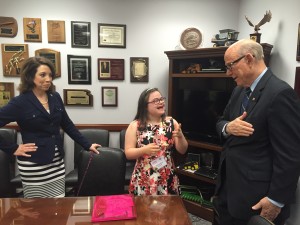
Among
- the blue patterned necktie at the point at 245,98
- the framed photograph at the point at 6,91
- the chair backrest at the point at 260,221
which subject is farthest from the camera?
the framed photograph at the point at 6,91

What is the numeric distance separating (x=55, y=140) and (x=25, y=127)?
0.23m

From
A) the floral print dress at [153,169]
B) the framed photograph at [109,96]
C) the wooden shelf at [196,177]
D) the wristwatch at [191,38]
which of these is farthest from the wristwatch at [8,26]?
the wooden shelf at [196,177]

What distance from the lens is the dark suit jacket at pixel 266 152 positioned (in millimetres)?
1233

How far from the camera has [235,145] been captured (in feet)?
4.76

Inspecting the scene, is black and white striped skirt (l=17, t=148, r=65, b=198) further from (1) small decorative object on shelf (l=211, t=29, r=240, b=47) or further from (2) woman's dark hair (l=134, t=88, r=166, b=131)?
(1) small decorative object on shelf (l=211, t=29, r=240, b=47)

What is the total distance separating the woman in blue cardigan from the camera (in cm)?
178

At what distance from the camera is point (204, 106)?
9.73 ft

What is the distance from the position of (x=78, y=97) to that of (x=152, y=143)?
71.0 inches

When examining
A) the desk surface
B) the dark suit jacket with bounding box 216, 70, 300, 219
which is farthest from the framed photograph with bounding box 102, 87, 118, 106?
the dark suit jacket with bounding box 216, 70, 300, 219

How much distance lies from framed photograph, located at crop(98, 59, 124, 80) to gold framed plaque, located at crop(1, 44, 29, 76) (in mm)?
929

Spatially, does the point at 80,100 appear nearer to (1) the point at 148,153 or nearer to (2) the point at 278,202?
(1) the point at 148,153

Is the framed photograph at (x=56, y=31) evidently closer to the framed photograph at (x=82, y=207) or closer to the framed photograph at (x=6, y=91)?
the framed photograph at (x=6, y=91)

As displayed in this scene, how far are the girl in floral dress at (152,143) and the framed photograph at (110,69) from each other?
5.04 ft

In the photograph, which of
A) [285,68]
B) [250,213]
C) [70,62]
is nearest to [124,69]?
[70,62]
